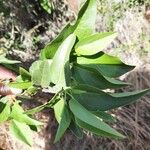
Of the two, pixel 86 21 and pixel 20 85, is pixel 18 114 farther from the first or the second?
pixel 86 21

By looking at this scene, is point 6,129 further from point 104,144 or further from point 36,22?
point 36,22

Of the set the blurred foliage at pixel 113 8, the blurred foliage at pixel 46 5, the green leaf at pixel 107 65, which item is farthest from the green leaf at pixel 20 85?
the blurred foliage at pixel 113 8

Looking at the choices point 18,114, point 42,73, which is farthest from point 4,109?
point 42,73

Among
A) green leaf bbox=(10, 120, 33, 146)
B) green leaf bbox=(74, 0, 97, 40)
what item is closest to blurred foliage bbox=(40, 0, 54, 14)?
green leaf bbox=(10, 120, 33, 146)

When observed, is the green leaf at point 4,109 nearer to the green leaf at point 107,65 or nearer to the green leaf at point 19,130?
the green leaf at point 19,130

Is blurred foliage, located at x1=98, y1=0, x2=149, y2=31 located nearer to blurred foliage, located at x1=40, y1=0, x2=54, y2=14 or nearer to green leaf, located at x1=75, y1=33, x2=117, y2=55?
blurred foliage, located at x1=40, y1=0, x2=54, y2=14

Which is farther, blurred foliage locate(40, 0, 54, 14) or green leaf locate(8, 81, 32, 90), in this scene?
blurred foliage locate(40, 0, 54, 14)
